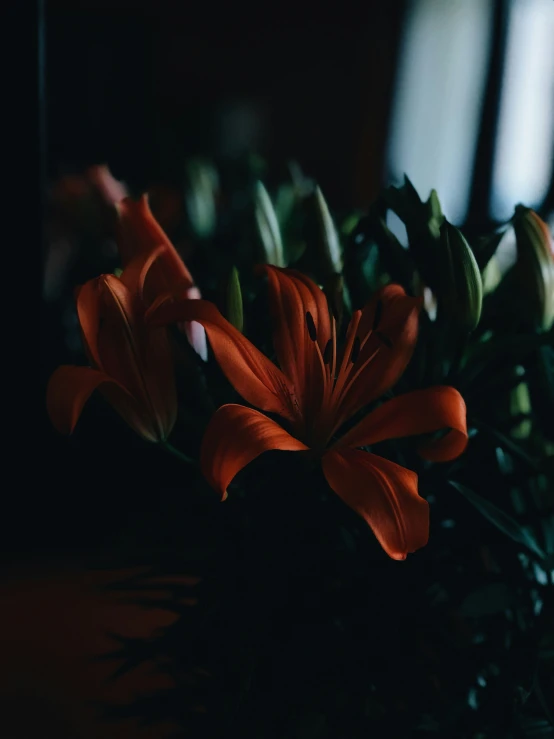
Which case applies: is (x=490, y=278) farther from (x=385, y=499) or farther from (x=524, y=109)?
(x=524, y=109)

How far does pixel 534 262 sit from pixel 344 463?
6.0 inches

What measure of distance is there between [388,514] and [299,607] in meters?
0.12

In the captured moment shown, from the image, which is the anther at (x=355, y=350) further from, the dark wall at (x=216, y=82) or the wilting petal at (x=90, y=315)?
the dark wall at (x=216, y=82)

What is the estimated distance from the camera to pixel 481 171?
75.2 inches

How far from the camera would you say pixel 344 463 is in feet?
0.99

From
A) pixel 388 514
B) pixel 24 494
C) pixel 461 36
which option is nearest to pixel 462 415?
pixel 388 514

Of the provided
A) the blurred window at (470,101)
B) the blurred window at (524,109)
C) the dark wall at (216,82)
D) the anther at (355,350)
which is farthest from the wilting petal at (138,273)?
the blurred window at (524,109)

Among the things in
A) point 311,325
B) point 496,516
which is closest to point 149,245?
point 311,325

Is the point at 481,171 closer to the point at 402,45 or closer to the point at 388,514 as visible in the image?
the point at 402,45

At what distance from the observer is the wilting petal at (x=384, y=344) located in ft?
1.11

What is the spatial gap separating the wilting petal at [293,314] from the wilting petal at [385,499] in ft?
0.20

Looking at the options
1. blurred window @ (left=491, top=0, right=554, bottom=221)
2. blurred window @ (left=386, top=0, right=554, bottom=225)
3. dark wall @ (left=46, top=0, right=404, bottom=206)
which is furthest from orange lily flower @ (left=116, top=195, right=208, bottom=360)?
blurred window @ (left=491, top=0, right=554, bottom=221)

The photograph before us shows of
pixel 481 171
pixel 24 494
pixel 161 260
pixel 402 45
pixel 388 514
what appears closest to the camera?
pixel 388 514

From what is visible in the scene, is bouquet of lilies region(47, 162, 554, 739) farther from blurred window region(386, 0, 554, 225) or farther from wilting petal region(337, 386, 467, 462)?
blurred window region(386, 0, 554, 225)
